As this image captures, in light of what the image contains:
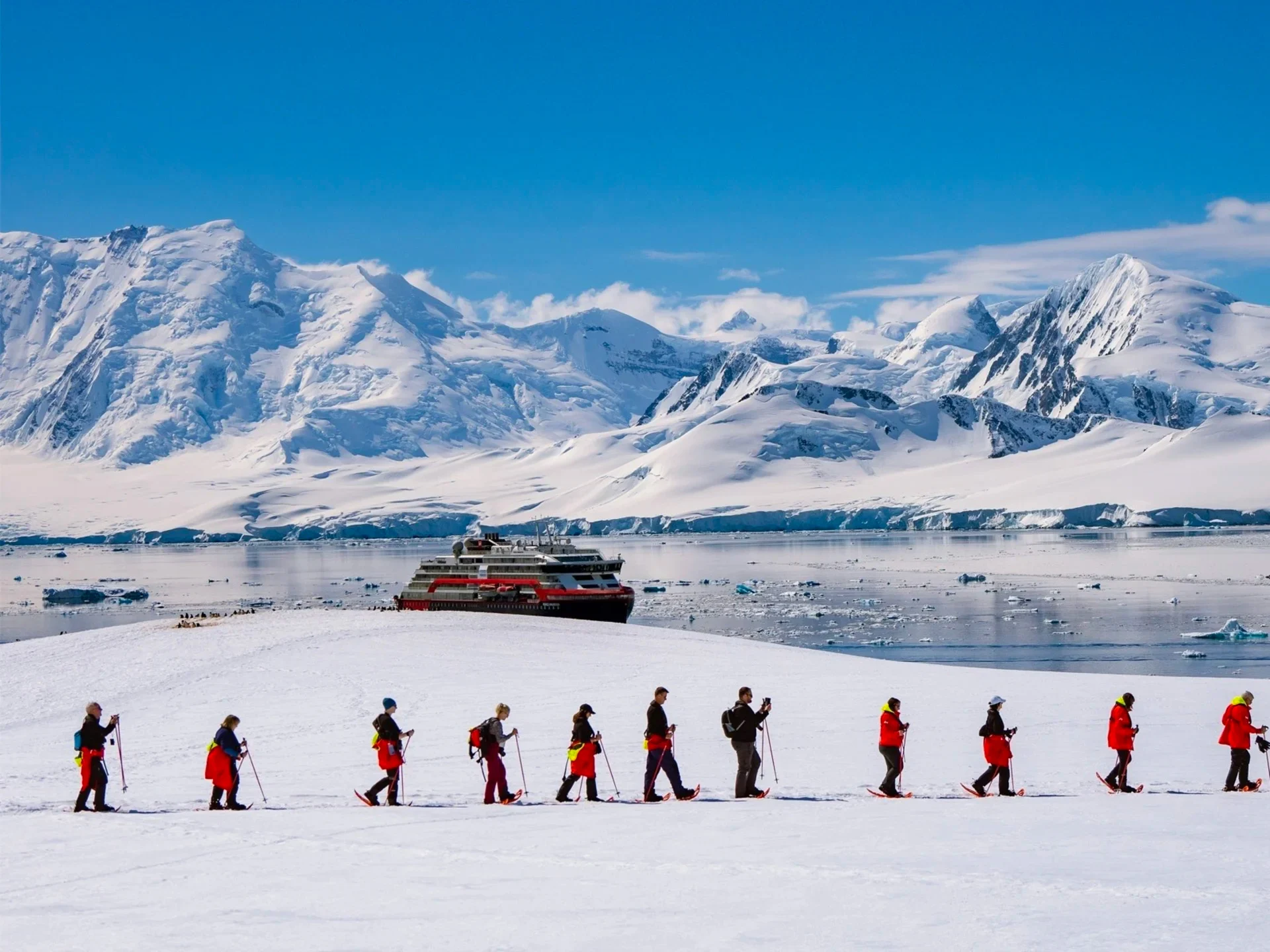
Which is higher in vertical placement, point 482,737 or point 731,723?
point 731,723

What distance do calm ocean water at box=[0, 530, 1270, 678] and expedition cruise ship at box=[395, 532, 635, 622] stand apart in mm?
5555

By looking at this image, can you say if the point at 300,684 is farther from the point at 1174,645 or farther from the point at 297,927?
the point at 1174,645

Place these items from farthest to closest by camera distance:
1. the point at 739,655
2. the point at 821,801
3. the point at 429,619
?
the point at 429,619 → the point at 739,655 → the point at 821,801

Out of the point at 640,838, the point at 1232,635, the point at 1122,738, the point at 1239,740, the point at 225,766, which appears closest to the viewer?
the point at 640,838

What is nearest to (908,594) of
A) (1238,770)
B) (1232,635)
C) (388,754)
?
(1232,635)

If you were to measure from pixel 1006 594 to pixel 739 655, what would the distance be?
42.1 metres

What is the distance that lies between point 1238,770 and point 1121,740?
1624 mm

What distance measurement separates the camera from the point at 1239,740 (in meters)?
18.0

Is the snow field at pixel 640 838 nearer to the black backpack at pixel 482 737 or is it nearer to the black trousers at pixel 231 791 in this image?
the black trousers at pixel 231 791

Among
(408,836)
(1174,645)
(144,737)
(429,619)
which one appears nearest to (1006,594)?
(1174,645)

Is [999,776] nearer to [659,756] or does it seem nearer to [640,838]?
[659,756]

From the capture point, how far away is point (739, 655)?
40531mm

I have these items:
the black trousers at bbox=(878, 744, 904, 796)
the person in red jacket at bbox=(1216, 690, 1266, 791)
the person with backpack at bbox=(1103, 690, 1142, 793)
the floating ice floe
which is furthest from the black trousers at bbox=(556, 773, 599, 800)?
the floating ice floe

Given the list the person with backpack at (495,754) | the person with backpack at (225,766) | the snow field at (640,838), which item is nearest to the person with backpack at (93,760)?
the snow field at (640,838)
